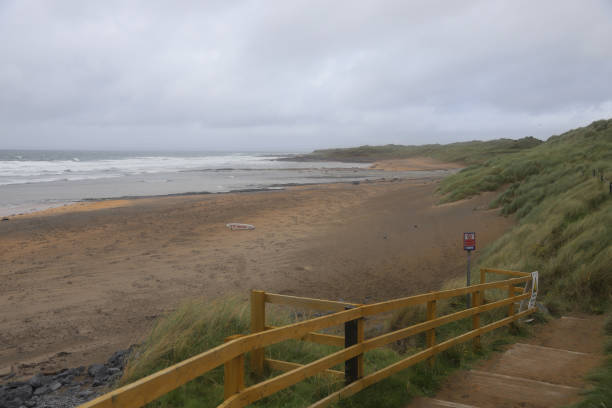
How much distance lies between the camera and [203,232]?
60.3 feet

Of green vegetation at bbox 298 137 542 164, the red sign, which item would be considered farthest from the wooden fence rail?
green vegetation at bbox 298 137 542 164

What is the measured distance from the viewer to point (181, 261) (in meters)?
13.8

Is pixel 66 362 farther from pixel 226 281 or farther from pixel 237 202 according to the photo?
pixel 237 202

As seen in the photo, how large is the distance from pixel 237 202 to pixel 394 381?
902 inches

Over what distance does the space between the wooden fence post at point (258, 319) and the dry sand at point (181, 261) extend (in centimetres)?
355

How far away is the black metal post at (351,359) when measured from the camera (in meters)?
4.39

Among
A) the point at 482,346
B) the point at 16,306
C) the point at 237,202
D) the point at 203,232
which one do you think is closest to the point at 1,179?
the point at 237,202

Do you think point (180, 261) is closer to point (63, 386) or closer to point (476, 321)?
point (63, 386)

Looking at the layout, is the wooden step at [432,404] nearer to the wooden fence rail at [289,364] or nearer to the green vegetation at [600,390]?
the wooden fence rail at [289,364]

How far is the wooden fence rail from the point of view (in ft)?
8.35

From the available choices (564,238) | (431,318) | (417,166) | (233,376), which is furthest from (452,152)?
(233,376)

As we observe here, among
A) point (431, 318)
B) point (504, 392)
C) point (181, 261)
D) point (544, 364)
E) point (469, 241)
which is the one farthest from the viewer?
point (181, 261)

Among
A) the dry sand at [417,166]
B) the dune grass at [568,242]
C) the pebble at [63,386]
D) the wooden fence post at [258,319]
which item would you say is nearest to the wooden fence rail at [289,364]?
the wooden fence post at [258,319]

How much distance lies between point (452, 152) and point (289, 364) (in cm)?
9112
